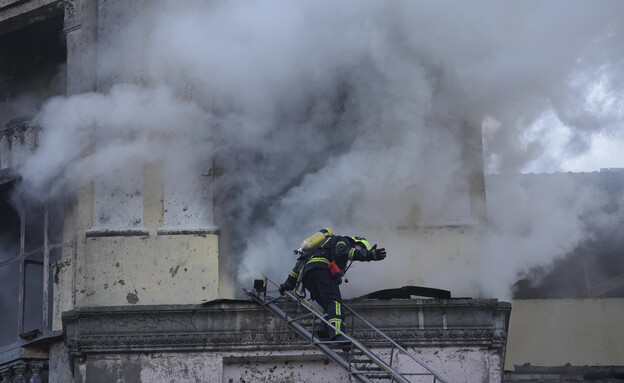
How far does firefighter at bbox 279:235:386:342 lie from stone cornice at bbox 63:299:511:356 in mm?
669

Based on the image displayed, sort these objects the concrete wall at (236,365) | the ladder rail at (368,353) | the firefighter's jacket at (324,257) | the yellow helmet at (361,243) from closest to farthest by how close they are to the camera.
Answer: the ladder rail at (368,353), the yellow helmet at (361,243), the firefighter's jacket at (324,257), the concrete wall at (236,365)

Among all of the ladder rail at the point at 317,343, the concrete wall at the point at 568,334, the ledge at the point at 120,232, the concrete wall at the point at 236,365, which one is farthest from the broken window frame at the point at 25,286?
the concrete wall at the point at 568,334

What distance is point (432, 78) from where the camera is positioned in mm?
15297

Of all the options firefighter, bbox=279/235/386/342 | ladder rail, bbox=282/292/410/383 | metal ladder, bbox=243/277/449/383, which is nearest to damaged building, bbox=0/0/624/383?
metal ladder, bbox=243/277/449/383

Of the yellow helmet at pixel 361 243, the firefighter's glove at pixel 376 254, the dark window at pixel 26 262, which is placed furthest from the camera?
the dark window at pixel 26 262

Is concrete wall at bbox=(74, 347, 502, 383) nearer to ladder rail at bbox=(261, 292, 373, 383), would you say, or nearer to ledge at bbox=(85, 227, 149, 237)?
ladder rail at bbox=(261, 292, 373, 383)

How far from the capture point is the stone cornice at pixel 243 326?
44.6 feet

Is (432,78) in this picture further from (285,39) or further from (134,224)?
(134,224)

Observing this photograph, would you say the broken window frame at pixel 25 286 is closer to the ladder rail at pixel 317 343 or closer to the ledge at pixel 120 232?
the ledge at pixel 120 232

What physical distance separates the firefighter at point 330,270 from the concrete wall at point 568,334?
4740mm

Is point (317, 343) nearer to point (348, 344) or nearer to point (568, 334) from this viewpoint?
point (348, 344)

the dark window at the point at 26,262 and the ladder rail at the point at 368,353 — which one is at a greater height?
the dark window at the point at 26,262

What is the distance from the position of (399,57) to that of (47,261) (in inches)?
197

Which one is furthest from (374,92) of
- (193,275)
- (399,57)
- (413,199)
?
(193,275)
